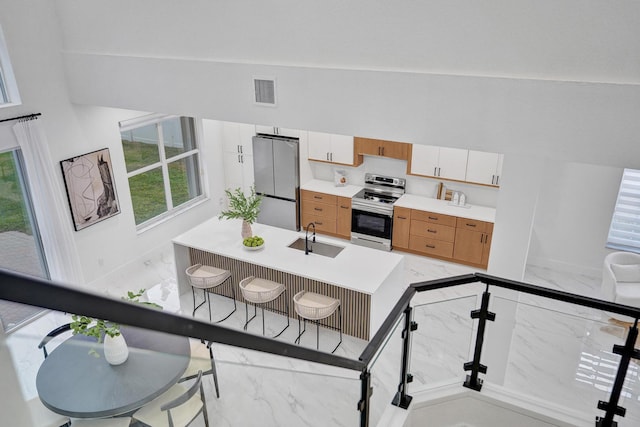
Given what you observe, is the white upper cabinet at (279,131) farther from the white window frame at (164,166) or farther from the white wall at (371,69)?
the white wall at (371,69)

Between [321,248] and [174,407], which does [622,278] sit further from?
[174,407]

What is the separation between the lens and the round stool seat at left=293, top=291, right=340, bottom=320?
5.11m

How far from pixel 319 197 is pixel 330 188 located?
0.26 meters

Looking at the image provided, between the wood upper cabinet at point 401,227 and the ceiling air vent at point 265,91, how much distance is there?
3.38 metres

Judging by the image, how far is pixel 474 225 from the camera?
6902mm

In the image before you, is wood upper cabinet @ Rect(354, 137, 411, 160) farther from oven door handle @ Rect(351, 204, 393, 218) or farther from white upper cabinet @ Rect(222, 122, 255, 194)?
white upper cabinet @ Rect(222, 122, 255, 194)

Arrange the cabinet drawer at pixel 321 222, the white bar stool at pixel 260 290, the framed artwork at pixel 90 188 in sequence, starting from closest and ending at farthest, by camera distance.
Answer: the white bar stool at pixel 260 290 → the framed artwork at pixel 90 188 → the cabinet drawer at pixel 321 222

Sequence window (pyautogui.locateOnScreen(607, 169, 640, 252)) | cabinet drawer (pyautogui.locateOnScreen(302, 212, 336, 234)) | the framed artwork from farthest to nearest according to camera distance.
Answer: cabinet drawer (pyautogui.locateOnScreen(302, 212, 336, 234)) → window (pyautogui.locateOnScreen(607, 169, 640, 252)) → the framed artwork

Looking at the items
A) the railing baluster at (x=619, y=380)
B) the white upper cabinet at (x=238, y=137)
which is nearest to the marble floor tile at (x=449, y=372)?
the railing baluster at (x=619, y=380)

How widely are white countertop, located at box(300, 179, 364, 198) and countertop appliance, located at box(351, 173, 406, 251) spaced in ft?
0.46

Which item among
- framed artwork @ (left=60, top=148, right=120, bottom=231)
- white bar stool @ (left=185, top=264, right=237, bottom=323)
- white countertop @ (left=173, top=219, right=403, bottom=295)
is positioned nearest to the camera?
white countertop @ (left=173, top=219, right=403, bottom=295)

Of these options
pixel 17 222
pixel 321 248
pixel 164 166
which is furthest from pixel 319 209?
pixel 17 222

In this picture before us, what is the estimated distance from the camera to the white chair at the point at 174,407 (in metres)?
1.21

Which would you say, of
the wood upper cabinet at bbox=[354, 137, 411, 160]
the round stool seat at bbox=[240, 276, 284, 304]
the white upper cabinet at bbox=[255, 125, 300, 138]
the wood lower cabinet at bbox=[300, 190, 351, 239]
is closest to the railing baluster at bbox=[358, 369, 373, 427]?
the round stool seat at bbox=[240, 276, 284, 304]
